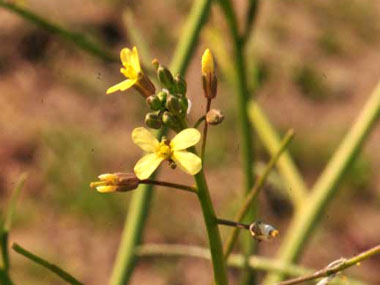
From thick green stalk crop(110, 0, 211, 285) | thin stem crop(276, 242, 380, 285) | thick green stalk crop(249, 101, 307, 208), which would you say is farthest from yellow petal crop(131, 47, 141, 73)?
thick green stalk crop(249, 101, 307, 208)

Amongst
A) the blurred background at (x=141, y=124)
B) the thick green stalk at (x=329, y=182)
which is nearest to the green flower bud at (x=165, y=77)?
the thick green stalk at (x=329, y=182)

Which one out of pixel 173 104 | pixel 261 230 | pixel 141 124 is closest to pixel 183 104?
pixel 173 104

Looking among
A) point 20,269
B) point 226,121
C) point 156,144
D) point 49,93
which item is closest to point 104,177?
point 156,144

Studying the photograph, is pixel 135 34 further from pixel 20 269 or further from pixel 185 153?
pixel 20 269

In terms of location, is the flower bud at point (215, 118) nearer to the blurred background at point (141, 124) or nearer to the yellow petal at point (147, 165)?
the yellow petal at point (147, 165)

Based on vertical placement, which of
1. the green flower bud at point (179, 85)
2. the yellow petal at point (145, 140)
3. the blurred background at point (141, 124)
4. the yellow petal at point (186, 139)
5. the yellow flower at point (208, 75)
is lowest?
the yellow petal at point (186, 139)

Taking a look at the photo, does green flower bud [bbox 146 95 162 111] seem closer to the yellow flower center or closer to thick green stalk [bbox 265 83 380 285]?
the yellow flower center
